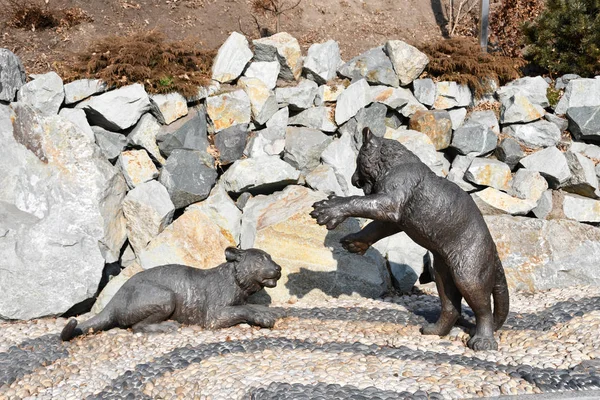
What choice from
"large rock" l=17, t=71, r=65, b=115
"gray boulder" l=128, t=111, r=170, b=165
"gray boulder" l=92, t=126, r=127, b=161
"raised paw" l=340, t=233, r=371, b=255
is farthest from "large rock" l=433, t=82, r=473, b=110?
"large rock" l=17, t=71, r=65, b=115

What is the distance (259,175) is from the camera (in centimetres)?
823

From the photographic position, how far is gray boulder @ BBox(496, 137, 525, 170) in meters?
9.19

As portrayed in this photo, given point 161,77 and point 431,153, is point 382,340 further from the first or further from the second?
point 161,77

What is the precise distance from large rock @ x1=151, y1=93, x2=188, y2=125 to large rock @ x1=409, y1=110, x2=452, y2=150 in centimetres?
376

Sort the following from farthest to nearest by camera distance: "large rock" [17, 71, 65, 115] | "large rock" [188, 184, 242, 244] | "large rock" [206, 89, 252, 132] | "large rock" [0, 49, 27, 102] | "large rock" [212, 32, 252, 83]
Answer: "large rock" [212, 32, 252, 83] → "large rock" [206, 89, 252, 132] → "large rock" [188, 184, 242, 244] → "large rock" [17, 71, 65, 115] → "large rock" [0, 49, 27, 102]

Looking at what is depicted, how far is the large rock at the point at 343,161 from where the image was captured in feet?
28.5

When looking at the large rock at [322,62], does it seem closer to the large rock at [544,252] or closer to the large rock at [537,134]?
the large rock at [537,134]

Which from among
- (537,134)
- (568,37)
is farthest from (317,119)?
(568,37)

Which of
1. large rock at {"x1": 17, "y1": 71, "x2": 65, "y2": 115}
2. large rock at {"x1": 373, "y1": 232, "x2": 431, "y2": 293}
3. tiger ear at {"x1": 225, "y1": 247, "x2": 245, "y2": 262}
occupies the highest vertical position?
large rock at {"x1": 17, "y1": 71, "x2": 65, "y2": 115}

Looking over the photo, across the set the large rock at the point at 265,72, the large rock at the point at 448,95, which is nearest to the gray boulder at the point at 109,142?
the large rock at the point at 265,72

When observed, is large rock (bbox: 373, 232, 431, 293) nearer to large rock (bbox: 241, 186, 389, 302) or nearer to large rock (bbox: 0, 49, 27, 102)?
large rock (bbox: 241, 186, 389, 302)

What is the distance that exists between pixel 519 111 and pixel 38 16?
Answer: 8.49m

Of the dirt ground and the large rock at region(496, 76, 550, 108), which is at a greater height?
the dirt ground

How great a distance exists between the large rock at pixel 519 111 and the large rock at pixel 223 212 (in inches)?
192
